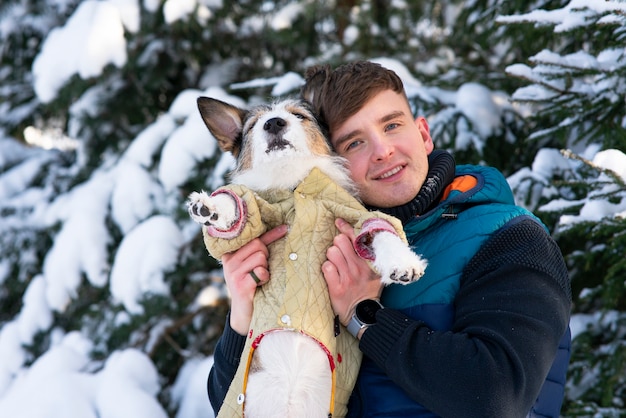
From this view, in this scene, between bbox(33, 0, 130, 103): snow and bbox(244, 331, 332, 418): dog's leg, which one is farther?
bbox(33, 0, 130, 103): snow

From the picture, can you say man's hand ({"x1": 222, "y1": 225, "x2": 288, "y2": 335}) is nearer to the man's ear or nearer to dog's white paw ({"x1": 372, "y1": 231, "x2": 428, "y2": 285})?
dog's white paw ({"x1": 372, "y1": 231, "x2": 428, "y2": 285})

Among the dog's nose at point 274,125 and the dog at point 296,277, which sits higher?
the dog's nose at point 274,125

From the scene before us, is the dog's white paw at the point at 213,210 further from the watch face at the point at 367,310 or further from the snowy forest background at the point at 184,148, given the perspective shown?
the snowy forest background at the point at 184,148

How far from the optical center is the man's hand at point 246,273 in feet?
7.02

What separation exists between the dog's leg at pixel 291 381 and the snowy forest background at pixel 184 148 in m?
1.24

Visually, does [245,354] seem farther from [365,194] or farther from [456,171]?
[456,171]

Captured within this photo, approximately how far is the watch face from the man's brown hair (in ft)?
2.64

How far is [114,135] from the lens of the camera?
5473 mm

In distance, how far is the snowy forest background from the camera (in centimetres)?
291

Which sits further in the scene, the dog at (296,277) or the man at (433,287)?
the dog at (296,277)

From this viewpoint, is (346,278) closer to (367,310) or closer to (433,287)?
(367,310)

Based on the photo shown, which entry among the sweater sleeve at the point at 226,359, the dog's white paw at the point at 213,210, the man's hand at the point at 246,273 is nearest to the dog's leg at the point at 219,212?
the dog's white paw at the point at 213,210

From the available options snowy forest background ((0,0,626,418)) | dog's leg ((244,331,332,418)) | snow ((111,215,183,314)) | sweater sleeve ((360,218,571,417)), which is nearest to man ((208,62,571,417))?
sweater sleeve ((360,218,571,417))

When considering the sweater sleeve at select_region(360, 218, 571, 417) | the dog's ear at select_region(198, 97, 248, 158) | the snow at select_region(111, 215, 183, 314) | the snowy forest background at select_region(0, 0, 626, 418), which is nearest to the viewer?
the sweater sleeve at select_region(360, 218, 571, 417)
